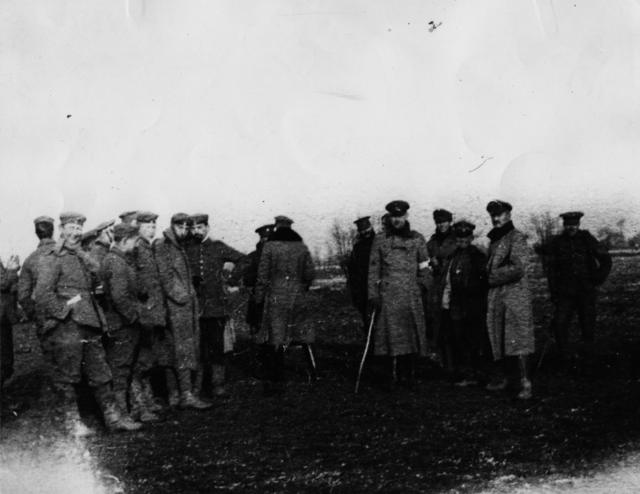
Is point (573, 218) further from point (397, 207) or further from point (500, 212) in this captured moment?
point (397, 207)

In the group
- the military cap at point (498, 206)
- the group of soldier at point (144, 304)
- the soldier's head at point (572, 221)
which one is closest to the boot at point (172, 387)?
the group of soldier at point (144, 304)

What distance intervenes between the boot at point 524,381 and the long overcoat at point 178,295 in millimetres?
3103

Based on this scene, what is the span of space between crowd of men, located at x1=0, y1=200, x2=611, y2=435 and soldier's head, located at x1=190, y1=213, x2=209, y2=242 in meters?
0.01

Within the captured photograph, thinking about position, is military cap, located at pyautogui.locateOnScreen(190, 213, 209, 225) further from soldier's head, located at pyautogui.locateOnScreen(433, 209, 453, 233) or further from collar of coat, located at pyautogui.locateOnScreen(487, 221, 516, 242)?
collar of coat, located at pyautogui.locateOnScreen(487, 221, 516, 242)

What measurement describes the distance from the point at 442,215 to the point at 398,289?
1.24 meters

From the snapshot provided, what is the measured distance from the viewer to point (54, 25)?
6734 mm

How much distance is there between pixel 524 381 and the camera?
20.1 ft

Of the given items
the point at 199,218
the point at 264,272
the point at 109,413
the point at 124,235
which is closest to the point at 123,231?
the point at 124,235

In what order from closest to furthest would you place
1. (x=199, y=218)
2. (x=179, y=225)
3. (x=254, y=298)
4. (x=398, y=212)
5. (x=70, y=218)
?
(x=70, y=218)
(x=179, y=225)
(x=199, y=218)
(x=398, y=212)
(x=254, y=298)

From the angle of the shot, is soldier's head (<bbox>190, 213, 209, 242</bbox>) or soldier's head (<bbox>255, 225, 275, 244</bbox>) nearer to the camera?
soldier's head (<bbox>190, 213, 209, 242</bbox>)

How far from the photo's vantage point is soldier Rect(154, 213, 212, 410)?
21.0ft

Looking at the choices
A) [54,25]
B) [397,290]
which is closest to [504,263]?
[397,290]

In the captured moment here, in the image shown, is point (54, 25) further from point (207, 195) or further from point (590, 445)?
point (590, 445)

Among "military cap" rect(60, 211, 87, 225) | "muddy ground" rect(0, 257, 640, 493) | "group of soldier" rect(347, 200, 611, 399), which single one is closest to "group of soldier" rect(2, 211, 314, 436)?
"military cap" rect(60, 211, 87, 225)
